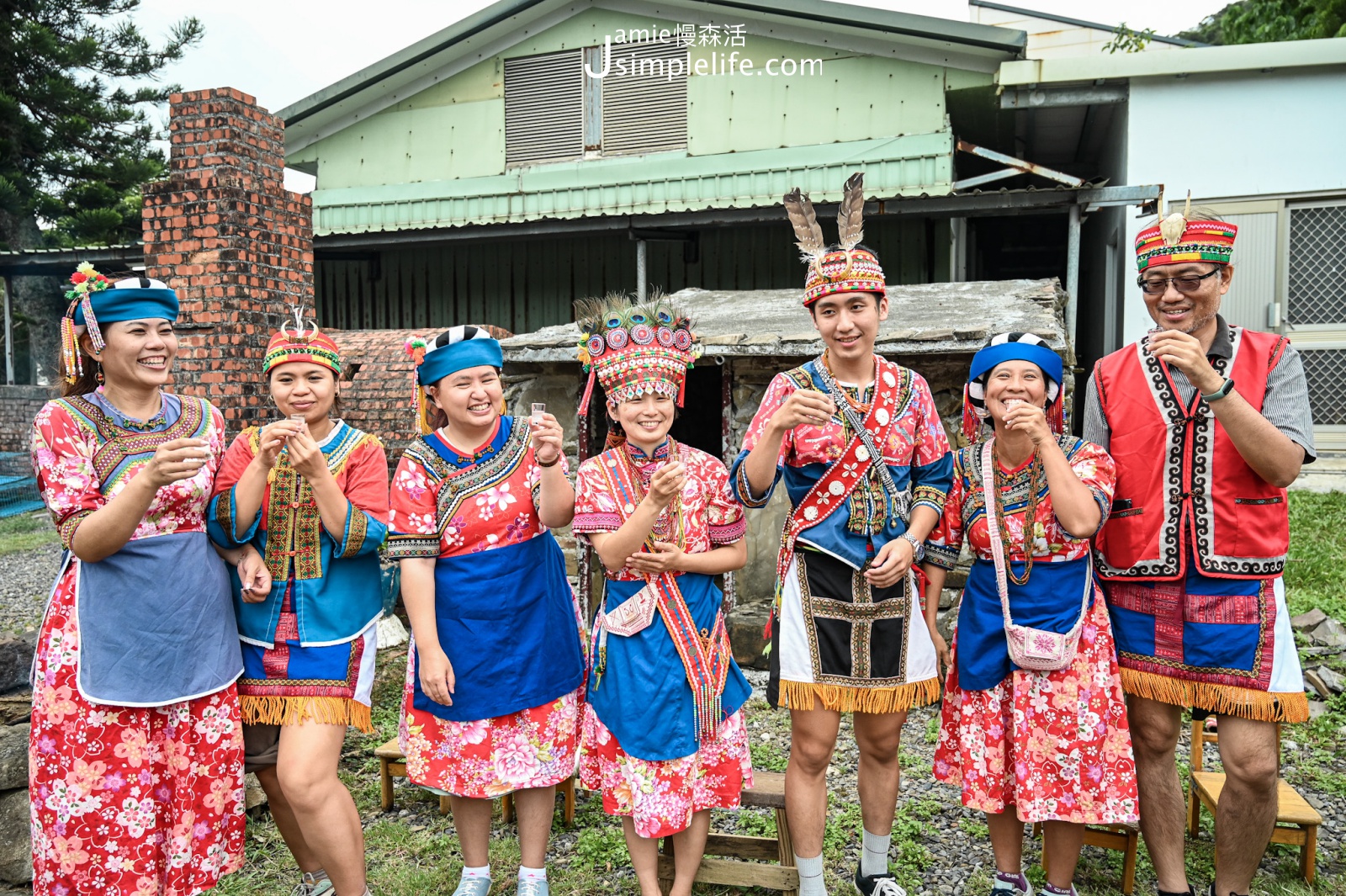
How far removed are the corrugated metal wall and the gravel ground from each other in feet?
13.3


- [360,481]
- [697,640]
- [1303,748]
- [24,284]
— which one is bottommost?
[1303,748]

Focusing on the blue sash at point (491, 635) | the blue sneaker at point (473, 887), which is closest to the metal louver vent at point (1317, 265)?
the blue sash at point (491, 635)

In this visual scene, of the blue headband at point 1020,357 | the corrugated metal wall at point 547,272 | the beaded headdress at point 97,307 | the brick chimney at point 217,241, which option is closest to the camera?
the beaded headdress at point 97,307

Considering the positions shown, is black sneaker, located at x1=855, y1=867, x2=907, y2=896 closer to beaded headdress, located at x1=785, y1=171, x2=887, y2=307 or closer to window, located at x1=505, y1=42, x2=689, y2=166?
beaded headdress, located at x1=785, y1=171, x2=887, y2=307

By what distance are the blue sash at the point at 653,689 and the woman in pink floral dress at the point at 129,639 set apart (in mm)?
1157

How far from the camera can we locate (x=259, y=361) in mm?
6203

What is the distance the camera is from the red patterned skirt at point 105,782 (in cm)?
266

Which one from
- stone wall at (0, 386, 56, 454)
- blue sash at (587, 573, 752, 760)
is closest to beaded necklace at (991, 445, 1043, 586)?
blue sash at (587, 573, 752, 760)

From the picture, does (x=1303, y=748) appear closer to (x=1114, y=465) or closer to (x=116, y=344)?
(x=1114, y=465)

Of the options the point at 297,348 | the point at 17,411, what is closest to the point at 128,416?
the point at 297,348

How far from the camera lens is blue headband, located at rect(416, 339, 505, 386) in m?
2.93

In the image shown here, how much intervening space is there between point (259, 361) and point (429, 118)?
19.5 ft

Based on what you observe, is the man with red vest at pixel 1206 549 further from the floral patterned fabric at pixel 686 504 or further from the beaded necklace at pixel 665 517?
the beaded necklace at pixel 665 517

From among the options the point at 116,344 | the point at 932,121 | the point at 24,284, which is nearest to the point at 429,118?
the point at 932,121
